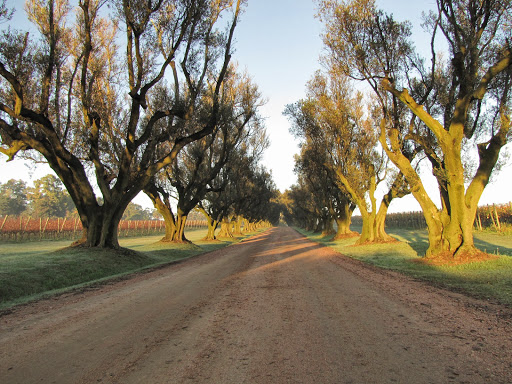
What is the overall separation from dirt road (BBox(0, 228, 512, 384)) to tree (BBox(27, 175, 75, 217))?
11491 cm

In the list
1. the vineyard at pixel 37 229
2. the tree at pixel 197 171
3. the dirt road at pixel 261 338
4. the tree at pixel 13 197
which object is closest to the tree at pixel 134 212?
the tree at pixel 13 197

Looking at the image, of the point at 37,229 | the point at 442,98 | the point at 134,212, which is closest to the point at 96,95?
the point at 442,98

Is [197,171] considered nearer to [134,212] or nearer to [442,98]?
[442,98]

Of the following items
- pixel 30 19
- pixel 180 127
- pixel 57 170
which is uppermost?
pixel 30 19

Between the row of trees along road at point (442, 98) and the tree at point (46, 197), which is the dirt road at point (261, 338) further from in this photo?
the tree at point (46, 197)

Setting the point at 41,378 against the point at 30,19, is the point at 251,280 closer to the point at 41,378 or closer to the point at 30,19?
the point at 41,378

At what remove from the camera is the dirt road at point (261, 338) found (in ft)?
10.6

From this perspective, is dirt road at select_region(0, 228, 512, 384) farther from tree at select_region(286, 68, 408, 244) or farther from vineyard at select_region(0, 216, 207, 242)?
vineyard at select_region(0, 216, 207, 242)

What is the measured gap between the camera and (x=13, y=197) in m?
109

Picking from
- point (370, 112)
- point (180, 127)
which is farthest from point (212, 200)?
point (370, 112)

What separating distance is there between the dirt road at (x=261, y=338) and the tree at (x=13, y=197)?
409 feet

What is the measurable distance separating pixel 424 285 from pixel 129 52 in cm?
1669

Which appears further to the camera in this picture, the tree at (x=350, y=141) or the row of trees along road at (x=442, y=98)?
the tree at (x=350, y=141)

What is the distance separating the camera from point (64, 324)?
5.17 metres
